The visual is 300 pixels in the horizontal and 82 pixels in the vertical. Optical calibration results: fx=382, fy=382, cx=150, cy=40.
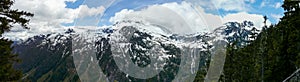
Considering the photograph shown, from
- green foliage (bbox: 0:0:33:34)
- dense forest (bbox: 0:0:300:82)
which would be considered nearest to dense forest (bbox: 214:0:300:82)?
dense forest (bbox: 0:0:300:82)

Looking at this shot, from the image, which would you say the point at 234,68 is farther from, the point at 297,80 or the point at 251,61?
the point at 297,80

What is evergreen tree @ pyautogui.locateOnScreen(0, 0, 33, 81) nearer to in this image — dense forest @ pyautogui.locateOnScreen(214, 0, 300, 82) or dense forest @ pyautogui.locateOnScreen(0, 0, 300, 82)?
dense forest @ pyautogui.locateOnScreen(0, 0, 300, 82)

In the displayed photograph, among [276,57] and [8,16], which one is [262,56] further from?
[8,16]

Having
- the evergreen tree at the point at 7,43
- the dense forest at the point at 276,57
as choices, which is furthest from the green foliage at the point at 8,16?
the dense forest at the point at 276,57

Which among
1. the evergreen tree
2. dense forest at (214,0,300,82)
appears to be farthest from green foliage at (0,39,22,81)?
dense forest at (214,0,300,82)

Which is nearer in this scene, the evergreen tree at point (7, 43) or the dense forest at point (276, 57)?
the evergreen tree at point (7, 43)

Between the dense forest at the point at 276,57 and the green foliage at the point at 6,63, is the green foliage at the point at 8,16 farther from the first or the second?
the dense forest at the point at 276,57

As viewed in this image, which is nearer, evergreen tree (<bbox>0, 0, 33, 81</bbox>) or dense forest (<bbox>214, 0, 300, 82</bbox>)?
evergreen tree (<bbox>0, 0, 33, 81</bbox>)

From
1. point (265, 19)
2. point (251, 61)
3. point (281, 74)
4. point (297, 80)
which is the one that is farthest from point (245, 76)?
point (297, 80)
